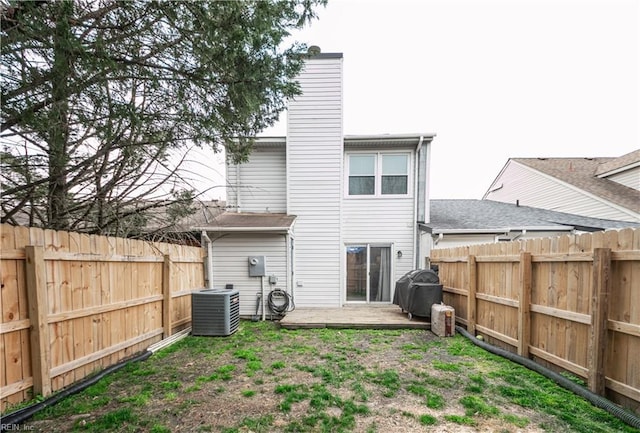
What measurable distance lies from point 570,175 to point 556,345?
12.6 metres

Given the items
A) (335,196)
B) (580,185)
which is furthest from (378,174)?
(580,185)

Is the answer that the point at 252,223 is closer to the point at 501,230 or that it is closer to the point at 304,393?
the point at 304,393

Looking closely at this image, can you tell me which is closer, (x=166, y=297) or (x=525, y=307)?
(x=525, y=307)

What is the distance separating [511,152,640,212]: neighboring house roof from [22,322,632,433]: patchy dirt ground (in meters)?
11.1

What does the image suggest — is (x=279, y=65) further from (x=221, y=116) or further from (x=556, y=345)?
(x=556, y=345)

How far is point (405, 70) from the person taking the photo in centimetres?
942

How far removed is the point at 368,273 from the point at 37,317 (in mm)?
6869

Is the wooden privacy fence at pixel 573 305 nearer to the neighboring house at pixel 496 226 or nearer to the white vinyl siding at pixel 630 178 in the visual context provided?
the neighboring house at pixel 496 226

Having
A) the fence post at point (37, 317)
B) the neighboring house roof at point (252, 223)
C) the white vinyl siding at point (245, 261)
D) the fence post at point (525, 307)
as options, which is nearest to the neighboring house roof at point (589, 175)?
the fence post at point (525, 307)

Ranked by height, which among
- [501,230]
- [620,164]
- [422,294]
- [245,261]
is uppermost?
[620,164]

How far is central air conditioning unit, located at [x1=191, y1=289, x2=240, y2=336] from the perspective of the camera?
532 centimetres

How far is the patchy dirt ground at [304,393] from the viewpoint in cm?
243

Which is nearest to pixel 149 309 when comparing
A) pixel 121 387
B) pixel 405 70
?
pixel 121 387

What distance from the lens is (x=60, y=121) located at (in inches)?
98.0
